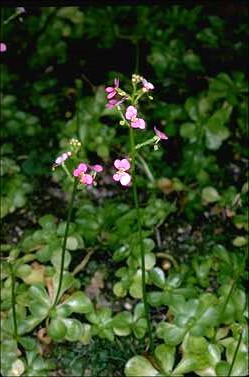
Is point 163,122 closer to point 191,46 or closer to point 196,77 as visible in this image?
point 196,77

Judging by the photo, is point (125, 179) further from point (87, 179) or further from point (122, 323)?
point (122, 323)

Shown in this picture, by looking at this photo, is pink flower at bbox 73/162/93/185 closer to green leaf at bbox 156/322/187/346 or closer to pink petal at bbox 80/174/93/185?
pink petal at bbox 80/174/93/185

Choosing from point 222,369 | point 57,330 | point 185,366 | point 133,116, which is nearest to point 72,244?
point 57,330

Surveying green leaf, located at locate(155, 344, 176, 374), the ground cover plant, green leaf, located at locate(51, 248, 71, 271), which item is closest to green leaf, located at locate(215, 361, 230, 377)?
the ground cover plant

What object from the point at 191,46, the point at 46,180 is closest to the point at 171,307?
the point at 46,180

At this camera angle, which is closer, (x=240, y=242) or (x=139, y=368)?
(x=139, y=368)

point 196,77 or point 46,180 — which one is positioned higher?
point 196,77

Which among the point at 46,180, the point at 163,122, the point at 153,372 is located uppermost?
the point at 163,122

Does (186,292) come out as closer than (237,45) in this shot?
Yes
